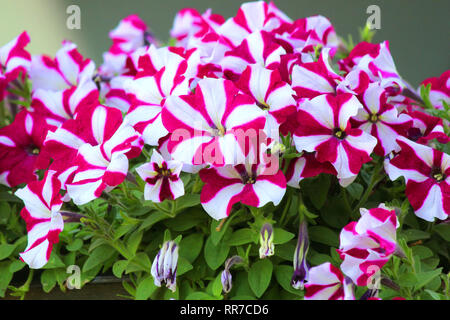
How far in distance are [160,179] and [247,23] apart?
1.01 feet

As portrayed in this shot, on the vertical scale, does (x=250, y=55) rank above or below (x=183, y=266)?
above

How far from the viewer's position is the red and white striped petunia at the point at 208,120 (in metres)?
0.55

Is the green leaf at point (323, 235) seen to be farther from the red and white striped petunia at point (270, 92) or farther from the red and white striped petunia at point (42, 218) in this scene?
the red and white striped petunia at point (42, 218)

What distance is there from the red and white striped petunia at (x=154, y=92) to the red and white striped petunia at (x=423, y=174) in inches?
9.4

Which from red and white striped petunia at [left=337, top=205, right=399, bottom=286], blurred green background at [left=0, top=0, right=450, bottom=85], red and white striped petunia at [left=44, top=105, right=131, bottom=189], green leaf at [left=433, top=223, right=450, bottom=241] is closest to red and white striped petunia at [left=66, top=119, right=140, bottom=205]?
red and white striped petunia at [left=44, top=105, right=131, bottom=189]

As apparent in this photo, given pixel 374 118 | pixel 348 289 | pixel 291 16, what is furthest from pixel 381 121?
pixel 291 16

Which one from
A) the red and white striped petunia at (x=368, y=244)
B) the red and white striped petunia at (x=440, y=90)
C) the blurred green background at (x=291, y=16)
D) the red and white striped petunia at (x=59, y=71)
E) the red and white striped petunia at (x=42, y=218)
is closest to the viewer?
the red and white striped petunia at (x=368, y=244)

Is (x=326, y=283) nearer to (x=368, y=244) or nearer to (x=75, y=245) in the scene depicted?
(x=368, y=244)

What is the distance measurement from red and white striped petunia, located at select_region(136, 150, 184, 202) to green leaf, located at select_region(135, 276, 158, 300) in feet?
0.36

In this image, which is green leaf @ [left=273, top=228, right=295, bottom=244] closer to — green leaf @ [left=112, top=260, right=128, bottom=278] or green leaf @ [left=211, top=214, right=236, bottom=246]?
green leaf @ [left=211, top=214, right=236, bottom=246]

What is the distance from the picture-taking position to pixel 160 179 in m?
0.57

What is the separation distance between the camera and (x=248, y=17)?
0.79m

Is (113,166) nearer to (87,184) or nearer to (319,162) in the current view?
(87,184)

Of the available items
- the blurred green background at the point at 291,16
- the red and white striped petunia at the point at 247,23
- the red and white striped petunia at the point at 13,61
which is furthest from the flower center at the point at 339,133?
the blurred green background at the point at 291,16
